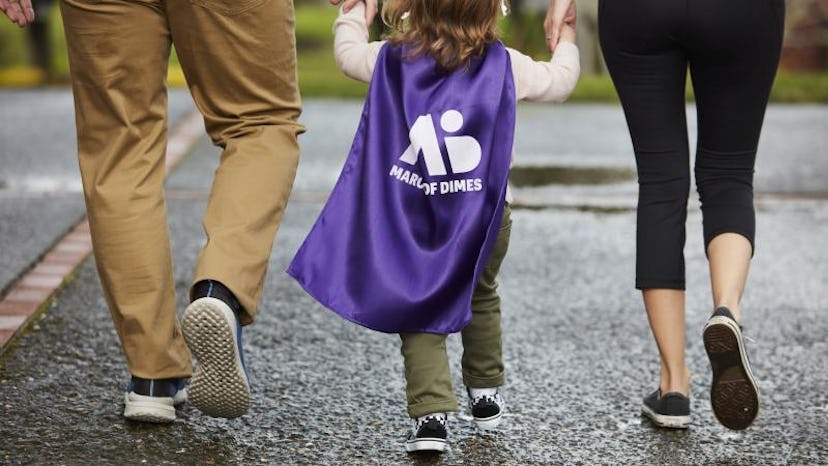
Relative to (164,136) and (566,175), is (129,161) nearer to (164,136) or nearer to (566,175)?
(164,136)

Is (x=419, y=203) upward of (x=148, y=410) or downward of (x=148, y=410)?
upward

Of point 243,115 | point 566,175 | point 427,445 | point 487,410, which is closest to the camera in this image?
point 427,445

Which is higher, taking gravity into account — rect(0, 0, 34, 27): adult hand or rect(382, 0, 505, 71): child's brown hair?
rect(382, 0, 505, 71): child's brown hair

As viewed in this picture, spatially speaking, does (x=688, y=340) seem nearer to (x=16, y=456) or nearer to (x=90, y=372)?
(x=90, y=372)

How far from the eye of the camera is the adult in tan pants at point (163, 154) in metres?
3.28

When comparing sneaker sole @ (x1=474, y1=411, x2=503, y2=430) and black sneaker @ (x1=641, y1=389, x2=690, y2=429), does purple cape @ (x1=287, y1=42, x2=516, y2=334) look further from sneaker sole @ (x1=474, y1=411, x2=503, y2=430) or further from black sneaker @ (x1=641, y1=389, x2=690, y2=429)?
black sneaker @ (x1=641, y1=389, x2=690, y2=429)

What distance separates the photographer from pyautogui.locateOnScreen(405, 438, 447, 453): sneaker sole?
10.7 ft

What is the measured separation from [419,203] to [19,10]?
1091 mm

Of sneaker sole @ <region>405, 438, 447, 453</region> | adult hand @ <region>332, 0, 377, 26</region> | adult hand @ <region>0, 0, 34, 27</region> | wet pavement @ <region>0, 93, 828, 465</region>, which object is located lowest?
wet pavement @ <region>0, 93, 828, 465</region>

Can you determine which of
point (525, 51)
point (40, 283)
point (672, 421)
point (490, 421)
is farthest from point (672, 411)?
point (525, 51)

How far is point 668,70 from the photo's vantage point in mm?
3490

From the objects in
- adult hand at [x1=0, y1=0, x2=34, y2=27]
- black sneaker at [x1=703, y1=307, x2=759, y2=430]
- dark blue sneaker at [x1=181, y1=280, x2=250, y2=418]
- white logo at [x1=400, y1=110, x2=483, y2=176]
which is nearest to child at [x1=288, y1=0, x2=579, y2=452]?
white logo at [x1=400, y1=110, x2=483, y2=176]

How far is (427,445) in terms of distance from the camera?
3273mm

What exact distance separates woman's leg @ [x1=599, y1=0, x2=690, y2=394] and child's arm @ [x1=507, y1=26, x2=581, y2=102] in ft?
0.59
